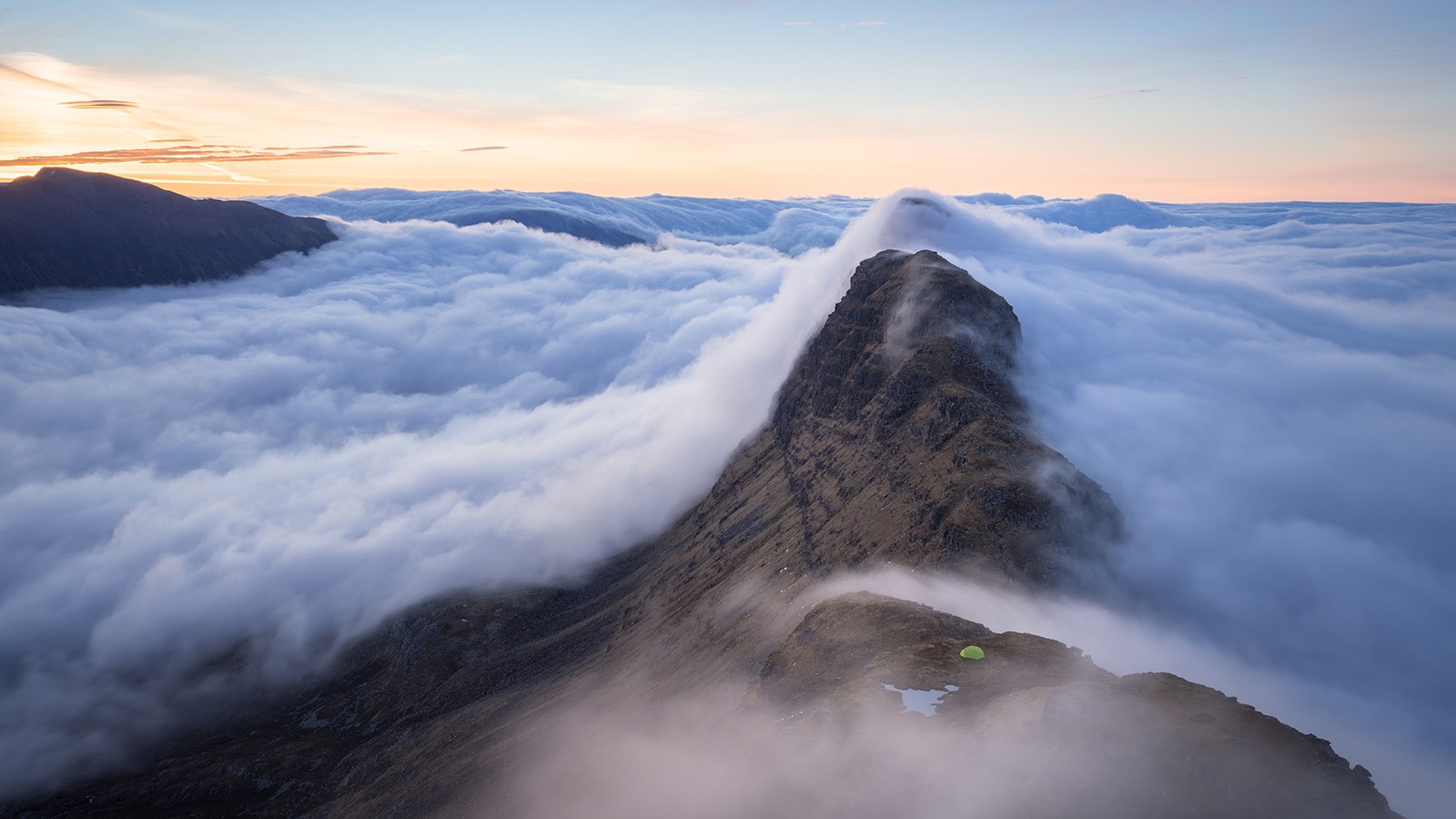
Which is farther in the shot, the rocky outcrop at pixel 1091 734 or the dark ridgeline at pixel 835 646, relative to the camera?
the dark ridgeline at pixel 835 646

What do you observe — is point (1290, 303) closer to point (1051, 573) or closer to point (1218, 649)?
point (1218, 649)

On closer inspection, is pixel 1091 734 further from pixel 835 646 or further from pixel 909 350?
pixel 909 350

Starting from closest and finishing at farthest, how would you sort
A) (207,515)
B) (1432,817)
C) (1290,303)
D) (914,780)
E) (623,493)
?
(914,780) → (1432,817) → (623,493) → (1290,303) → (207,515)

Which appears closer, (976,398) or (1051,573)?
(1051,573)

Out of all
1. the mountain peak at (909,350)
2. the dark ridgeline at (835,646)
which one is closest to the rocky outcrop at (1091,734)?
the dark ridgeline at (835,646)

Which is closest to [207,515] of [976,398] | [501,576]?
[501,576]

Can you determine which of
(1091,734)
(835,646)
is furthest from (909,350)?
(1091,734)

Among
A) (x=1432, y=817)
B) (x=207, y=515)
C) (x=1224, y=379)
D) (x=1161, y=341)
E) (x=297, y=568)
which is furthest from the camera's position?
(x=207, y=515)

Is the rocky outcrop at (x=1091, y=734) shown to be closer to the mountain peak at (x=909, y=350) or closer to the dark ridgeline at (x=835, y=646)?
the dark ridgeline at (x=835, y=646)

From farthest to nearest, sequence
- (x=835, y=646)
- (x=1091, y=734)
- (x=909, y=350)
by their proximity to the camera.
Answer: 1. (x=909, y=350)
2. (x=835, y=646)
3. (x=1091, y=734)
